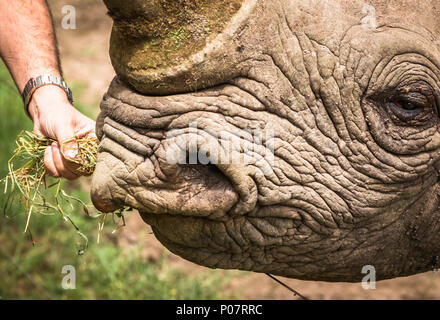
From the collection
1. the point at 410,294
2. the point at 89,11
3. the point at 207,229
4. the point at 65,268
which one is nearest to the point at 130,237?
the point at 65,268

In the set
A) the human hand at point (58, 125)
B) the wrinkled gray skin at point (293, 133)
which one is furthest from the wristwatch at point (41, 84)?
the wrinkled gray skin at point (293, 133)

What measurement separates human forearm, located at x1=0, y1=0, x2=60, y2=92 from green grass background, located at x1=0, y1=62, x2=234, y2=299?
1072 mm

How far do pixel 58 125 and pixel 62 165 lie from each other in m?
0.25

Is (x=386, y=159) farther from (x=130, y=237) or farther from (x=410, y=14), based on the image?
(x=130, y=237)

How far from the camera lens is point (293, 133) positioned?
2809 mm

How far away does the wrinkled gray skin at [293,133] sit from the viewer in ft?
8.77

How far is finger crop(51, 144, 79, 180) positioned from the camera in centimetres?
325

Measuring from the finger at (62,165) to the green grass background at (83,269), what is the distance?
1.67 m

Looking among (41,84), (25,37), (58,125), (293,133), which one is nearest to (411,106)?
(293,133)

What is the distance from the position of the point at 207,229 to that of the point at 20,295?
121 inches

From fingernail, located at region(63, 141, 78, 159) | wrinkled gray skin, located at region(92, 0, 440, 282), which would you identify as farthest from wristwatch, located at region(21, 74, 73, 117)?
wrinkled gray skin, located at region(92, 0, 440, 282)

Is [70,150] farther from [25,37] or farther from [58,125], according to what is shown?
[25,37]

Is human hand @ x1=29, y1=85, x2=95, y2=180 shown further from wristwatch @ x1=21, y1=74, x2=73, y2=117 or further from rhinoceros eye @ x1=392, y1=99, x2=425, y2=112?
rhinoceros eye @ x1=392, y1=99, x2=425, y2=112

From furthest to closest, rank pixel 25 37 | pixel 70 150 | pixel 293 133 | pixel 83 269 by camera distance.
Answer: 1. pixel 83 269
2. pixel 25 37
3. pixel 70 150
4. pixel 293 133
